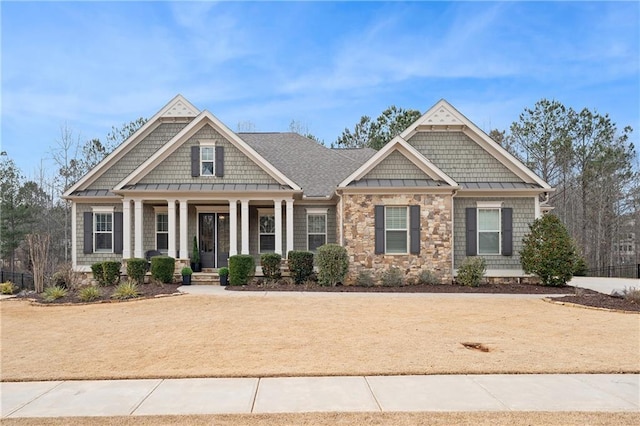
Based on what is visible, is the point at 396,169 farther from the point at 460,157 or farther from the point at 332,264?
the point at 332,264

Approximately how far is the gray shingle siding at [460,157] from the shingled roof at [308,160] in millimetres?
3553

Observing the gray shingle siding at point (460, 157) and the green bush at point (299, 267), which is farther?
the gray shingle siding at point (460, 157)

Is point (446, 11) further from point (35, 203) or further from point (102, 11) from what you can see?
point (35, 203)

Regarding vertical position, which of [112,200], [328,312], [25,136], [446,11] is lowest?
[328,312]

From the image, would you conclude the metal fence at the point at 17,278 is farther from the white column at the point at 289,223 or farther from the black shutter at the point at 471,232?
the black shutter at the point at 471,232

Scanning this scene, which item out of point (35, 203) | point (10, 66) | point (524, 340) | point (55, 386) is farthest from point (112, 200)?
point (35, 203)

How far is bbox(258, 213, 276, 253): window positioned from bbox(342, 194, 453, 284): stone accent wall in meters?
4.08

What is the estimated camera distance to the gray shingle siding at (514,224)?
1780cm

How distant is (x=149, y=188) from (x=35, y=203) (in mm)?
22563

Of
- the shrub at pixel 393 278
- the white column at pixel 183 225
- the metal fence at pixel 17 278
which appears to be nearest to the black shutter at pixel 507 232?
the shrub at pixel 393 278

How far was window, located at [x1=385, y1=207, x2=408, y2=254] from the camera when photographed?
55.0 feet

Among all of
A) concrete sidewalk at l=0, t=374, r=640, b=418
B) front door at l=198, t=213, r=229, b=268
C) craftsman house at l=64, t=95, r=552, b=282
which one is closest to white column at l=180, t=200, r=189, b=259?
craftsman house at l=64, t=95, r=552, b=282

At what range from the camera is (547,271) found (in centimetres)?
1627

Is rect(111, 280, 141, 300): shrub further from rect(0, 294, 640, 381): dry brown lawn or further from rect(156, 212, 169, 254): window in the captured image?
rect(156, 212, 169, 254): window
